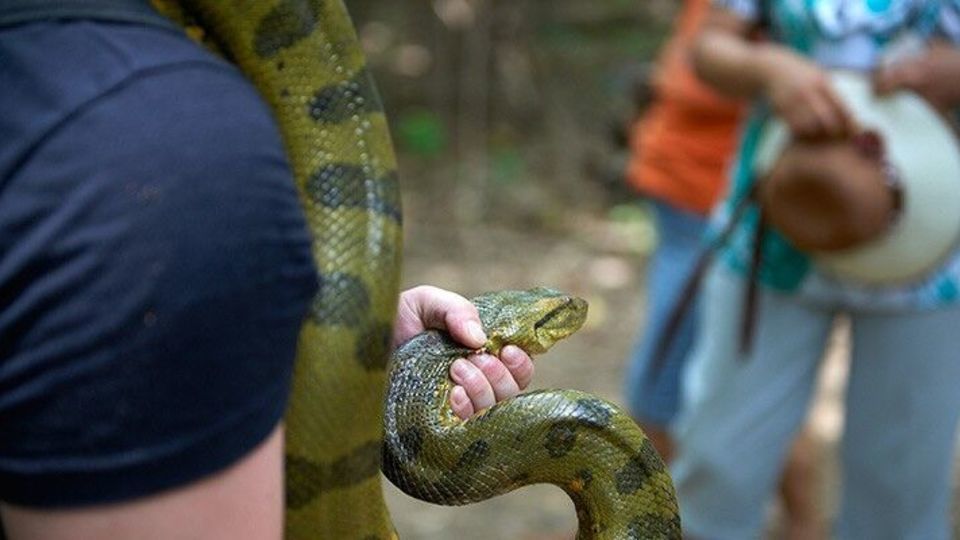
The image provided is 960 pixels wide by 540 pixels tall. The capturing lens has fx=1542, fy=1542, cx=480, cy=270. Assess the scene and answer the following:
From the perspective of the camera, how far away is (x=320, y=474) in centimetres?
172

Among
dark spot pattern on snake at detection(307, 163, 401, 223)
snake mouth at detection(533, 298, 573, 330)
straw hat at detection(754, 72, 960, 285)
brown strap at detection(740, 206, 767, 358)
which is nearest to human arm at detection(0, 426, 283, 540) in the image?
dark spot pattern on snake at detection(307, 163, 401, 223)

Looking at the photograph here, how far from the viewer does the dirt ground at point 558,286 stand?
538 centimetres

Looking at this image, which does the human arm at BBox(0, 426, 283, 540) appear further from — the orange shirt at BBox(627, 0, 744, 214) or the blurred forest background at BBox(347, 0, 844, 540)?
the blurred forest background at BBox(347, 0, 844, 540)

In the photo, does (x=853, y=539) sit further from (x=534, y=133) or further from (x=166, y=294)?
(x=534, y=133)

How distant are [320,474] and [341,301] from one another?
214mm

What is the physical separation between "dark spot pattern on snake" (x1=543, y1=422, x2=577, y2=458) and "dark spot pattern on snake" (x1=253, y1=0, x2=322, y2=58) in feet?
2.07

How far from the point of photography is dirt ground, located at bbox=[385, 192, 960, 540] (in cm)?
538

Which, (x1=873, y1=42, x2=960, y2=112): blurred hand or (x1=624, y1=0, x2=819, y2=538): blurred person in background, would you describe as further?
(x1=624, y1=0, x2=819, y2=538): blurred person in background

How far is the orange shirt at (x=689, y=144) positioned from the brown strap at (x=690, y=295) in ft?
0.80

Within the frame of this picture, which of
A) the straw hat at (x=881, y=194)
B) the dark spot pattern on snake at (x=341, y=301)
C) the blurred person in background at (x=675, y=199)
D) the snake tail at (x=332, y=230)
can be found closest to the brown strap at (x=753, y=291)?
the straw hat at (x=881, y=194)

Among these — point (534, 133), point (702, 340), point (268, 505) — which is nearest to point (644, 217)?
point (534, 133)

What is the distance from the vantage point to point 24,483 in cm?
125

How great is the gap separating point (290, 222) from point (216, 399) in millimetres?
169

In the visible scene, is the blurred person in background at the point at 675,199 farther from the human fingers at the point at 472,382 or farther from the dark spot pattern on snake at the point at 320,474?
the dark spot pattern on snake at the point at 320,474
